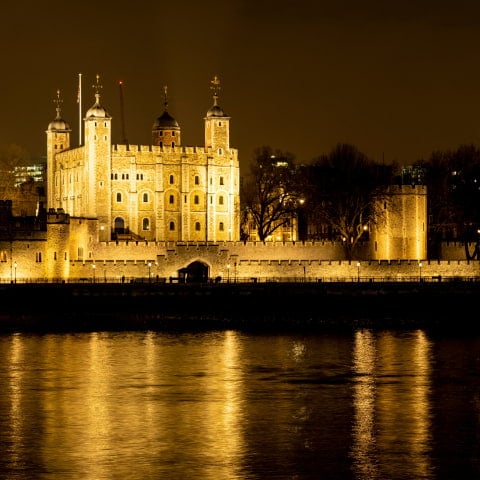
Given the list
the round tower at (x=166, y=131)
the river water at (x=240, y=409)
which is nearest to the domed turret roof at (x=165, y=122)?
the round tower at (x=166, y=131)

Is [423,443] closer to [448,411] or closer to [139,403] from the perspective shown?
[448,411]

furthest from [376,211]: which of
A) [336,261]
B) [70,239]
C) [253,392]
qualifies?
[253,392]

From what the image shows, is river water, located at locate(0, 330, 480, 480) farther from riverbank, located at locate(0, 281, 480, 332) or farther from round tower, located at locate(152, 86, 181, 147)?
round tower, located at locate(152, 86, 181, 147)

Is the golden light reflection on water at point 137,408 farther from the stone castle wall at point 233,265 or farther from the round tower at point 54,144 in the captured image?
the round tower at point 54,144

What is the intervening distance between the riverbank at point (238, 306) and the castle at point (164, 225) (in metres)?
7.38

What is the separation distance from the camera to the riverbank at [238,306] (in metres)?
62.0

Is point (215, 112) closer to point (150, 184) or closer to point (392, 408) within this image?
point (150, 184)

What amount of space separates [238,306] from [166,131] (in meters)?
40.9

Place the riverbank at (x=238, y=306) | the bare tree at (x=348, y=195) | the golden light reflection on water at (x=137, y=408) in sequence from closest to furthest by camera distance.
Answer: the golden light reflection on water at (x=137, y=408)
the riverbank at (x=238, y=306)
the bare tree at (x=348, y=195)

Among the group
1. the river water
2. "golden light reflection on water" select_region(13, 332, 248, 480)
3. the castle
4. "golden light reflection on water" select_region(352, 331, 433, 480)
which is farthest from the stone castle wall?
"golden light reflection on water" select_region(352, 331, 433, 480)

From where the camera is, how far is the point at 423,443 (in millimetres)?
31953

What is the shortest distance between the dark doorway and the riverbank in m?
6.47

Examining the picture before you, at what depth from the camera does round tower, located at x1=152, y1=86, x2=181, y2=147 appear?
107 meters

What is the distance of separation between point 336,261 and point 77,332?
29.5 m
